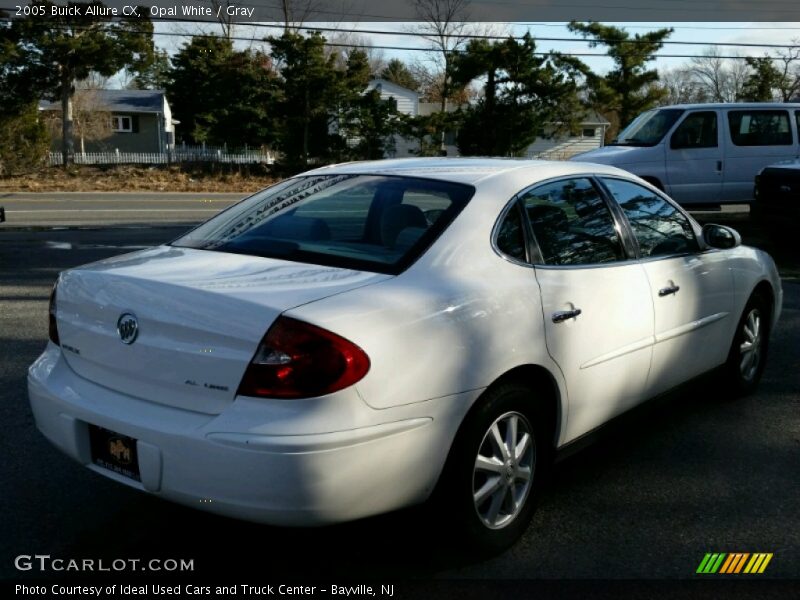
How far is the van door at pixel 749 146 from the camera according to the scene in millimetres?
13516

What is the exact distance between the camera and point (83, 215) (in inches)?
731

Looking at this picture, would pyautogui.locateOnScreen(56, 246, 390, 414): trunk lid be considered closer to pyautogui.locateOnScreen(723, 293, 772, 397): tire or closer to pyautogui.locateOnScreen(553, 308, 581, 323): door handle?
pyautogui.locateOnScreen(553, 308, 581, 323): door handle

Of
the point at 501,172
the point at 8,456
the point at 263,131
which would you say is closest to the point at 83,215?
the point at 8,456

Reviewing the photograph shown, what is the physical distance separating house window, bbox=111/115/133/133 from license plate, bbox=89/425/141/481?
5077 cm

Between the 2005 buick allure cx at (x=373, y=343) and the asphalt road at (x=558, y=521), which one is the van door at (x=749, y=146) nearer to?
the asphalt road at (x=558, y=521)

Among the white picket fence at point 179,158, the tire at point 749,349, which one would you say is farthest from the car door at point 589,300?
the white picket fence at point 179,158

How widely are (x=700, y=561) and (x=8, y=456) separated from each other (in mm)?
3380

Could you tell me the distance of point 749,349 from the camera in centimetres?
525

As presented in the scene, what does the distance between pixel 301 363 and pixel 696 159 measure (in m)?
12.1

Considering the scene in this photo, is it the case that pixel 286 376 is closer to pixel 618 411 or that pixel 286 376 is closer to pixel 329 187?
pixel 329 187

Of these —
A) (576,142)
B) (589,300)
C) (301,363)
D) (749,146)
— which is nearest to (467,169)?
(589,300)

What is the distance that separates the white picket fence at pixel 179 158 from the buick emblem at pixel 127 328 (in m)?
36.0

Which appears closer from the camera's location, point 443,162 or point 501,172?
point 501,172

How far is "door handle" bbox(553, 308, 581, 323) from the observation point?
3.44 meters
